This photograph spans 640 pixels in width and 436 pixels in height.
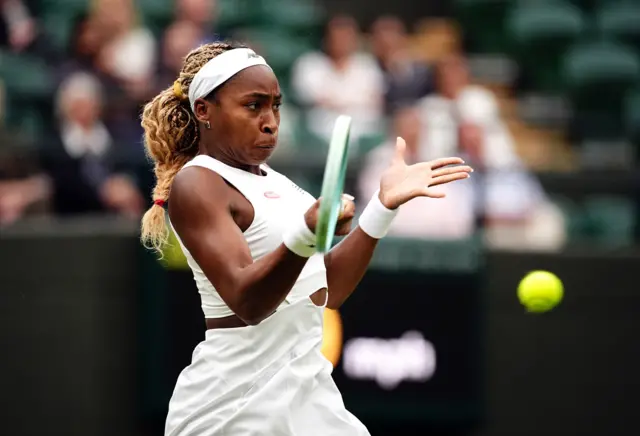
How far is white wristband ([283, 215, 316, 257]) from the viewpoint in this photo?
306 cm

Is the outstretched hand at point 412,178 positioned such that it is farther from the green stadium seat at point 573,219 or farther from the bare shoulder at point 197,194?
the green stadium seat at point 573,219

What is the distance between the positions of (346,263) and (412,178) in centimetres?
44

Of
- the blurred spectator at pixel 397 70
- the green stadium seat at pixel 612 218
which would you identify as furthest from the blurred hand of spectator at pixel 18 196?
the green stadium seat at pixel 612 218

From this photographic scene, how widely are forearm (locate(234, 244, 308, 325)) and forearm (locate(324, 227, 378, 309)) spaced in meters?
0.59

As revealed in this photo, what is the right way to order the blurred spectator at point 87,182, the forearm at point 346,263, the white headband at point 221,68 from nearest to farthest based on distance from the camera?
the white headband at point 221,68 < the forearm at point 346,263 < the blurred spectator at point 87,182

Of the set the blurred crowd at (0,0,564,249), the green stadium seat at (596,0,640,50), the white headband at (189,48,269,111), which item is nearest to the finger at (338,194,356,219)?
the white headband at (189,48,269,111)

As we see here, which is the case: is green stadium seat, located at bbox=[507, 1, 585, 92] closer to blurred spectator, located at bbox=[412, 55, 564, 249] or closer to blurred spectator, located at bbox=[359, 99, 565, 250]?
blurred spectator, located at bbox=[412, 55, 564, 249]

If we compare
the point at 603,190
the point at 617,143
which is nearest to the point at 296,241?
the point at 603,190

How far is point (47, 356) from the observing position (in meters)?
6.91

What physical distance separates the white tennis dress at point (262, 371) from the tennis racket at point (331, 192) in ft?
1.54

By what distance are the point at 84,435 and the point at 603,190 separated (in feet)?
11.7

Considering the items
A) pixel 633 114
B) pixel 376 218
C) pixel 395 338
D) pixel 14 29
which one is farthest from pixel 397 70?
pixel 376 218

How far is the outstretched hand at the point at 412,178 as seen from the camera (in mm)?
3446

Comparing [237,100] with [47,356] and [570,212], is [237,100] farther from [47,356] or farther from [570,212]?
[570,212]
